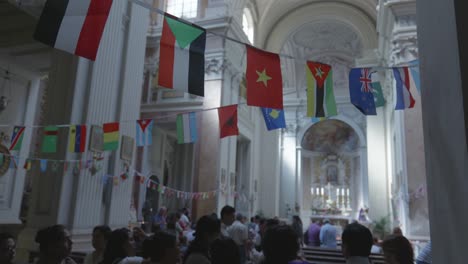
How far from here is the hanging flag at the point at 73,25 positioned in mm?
3467

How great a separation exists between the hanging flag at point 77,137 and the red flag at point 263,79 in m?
2.95

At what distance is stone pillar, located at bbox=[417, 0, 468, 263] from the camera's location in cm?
112

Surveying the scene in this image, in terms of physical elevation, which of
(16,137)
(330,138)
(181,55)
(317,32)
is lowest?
(16,137)

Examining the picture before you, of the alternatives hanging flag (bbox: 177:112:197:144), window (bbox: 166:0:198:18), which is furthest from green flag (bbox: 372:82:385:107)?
window (bbox: 166:0:198:18)

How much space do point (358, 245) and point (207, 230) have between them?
1113 mm

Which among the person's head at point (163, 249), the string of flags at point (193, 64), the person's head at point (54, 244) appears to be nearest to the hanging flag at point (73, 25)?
the string of flags at point (193, 64)

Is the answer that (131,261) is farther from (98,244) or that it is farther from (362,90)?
(362,90)

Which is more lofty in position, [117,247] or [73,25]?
[73,25]

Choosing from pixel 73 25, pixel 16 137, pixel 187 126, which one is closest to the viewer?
pixel 73 25

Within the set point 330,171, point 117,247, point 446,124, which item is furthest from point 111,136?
point 330,171

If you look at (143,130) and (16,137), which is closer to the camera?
(16,137)

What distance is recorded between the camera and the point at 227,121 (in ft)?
25.5

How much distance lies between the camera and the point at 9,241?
268cm

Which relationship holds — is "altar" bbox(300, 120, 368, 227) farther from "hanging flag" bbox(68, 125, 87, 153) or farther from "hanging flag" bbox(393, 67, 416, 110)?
"hanging flag" bbox(68, 125, 87, 153)
